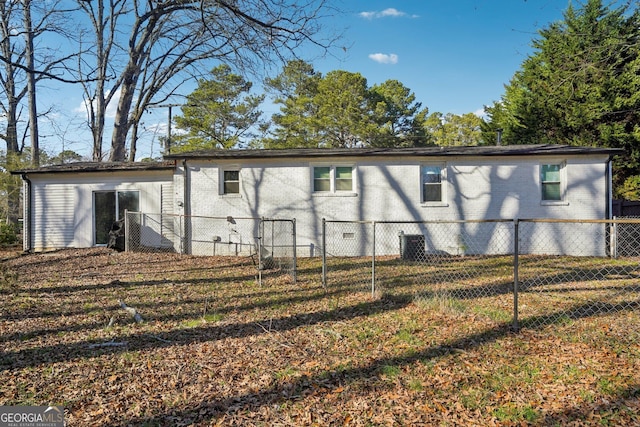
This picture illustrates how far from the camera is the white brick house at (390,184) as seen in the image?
1177 cm

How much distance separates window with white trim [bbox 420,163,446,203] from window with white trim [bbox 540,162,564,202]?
10.5 feet

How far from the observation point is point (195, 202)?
484 inches

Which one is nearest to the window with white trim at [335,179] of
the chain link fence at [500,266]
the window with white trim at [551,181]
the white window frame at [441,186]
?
the chain link fence at [500,266]

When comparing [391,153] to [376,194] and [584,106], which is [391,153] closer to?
[376,194]

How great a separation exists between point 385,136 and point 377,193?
15855 millimetres

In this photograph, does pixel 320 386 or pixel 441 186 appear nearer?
pixel 320 386

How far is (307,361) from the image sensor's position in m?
3.88

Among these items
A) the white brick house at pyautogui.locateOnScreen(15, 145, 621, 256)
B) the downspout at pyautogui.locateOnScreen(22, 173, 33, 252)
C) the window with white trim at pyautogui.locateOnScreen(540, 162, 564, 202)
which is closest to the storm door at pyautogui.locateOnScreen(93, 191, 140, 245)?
the white brick house at pyautogui.locateOnScreen(15, 145, 621, 256)

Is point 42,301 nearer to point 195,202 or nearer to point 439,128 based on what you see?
point 195,202

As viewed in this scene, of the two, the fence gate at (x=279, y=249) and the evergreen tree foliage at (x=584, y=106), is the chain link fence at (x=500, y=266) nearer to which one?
the fence gate at (x=279, y=249)

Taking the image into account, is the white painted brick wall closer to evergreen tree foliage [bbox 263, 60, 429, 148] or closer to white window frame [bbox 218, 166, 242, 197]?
white window frame [bbox 218, 166, 242, 197]

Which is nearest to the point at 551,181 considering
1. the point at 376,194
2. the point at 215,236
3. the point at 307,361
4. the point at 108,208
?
the point at 376,194

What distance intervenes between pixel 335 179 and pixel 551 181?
7032mm

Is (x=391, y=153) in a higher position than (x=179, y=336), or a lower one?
higher
